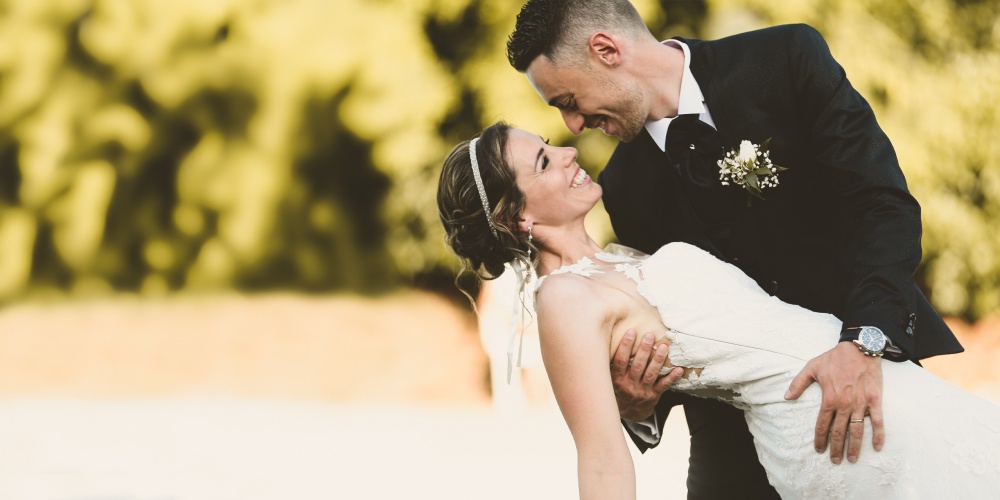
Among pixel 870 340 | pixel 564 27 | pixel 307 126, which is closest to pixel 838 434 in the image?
pixel 870 340

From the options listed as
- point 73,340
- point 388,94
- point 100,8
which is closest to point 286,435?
point 388,94

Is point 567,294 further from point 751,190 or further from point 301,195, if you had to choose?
point 301,195

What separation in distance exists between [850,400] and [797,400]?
0.13 m

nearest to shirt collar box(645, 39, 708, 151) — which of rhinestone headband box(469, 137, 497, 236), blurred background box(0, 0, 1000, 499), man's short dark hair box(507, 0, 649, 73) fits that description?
man's short dark hair box(507, 0, 649, 73)

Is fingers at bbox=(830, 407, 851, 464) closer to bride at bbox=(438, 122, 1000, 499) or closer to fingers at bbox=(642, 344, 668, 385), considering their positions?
bride at bbox=(438, 122, 1000, 499)

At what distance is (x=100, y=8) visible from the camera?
9.75 metres

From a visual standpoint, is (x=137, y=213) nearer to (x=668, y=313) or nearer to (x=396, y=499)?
(x=396, y=499)

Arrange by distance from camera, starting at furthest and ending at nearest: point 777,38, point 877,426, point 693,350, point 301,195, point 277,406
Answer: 1. point 301,195
2. point 277,406
3. point 777,38
4. point 693,350
5. point 877,426

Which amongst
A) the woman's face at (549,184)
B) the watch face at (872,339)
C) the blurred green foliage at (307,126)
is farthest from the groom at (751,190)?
the blurred green foliage at (307,126)

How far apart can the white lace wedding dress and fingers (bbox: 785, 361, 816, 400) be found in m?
0.02

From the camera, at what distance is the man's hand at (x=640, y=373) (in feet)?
7.54

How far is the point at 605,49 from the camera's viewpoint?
102 inches

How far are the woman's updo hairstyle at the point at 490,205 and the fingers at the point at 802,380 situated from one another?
83 cm

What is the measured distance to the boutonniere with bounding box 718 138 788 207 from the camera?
7.97 ft
